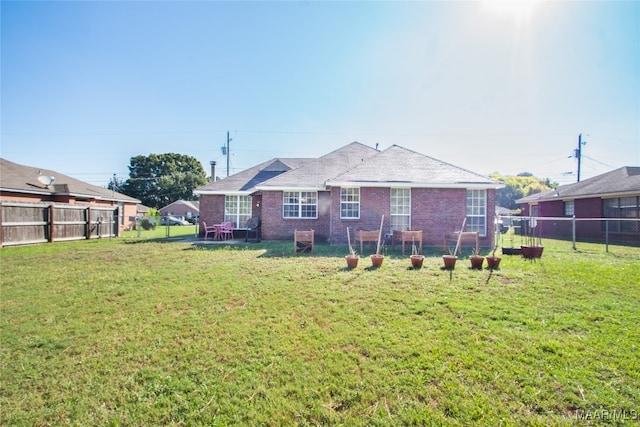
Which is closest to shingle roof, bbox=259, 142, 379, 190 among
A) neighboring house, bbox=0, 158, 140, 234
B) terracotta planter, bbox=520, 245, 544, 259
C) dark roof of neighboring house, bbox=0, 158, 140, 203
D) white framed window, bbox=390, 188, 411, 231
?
white framed window, bbox=390, 188, 411, 231

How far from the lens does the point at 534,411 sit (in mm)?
2646

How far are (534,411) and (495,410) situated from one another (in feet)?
1.20

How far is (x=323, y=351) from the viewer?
3711mm

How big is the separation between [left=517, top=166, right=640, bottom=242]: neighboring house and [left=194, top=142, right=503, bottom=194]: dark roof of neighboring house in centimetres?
619

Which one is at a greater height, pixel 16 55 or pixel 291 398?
pixel 16 55

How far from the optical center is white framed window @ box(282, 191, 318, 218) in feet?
49.8

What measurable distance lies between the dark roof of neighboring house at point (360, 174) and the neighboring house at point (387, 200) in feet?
0.15

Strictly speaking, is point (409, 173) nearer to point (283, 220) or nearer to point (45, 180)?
point (283, 220)

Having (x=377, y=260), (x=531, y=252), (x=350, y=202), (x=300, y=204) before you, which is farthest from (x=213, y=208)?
(x=531, y=252)

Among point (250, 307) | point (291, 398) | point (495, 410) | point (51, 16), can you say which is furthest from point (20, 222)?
point (495, 410)

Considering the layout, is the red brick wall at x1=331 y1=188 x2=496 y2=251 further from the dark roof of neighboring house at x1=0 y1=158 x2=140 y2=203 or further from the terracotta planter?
the dark roof of neighboring house at x1=0 y1=158 x2=140 y2=203

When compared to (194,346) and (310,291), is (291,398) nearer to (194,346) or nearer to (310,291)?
(194,346)

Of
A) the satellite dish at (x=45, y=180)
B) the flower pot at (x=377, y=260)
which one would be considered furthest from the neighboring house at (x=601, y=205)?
the satellite dish at (x=45, y=180)

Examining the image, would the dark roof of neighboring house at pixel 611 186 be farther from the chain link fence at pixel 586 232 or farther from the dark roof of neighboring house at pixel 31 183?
the dark roof of neighboring house at pixel 31 183
